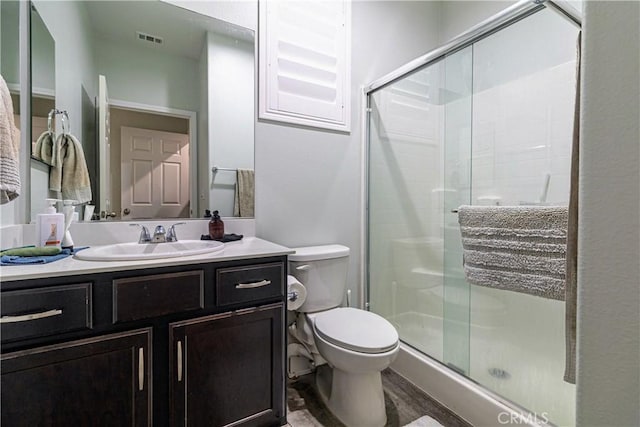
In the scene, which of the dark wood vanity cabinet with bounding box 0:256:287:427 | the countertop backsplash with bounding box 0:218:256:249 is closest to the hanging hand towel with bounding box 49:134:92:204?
the countertop backsplash with bounding box 0:218:256:249

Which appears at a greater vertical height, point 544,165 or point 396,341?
point 544,165

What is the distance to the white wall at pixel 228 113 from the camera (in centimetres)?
166

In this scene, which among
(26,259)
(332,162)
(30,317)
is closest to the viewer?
(30,317)

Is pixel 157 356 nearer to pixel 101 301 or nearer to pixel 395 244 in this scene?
pixel 101 301

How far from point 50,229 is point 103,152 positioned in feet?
1.46

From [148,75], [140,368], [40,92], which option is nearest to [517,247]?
[140,368]

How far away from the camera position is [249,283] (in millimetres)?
1224

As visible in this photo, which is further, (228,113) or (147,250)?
(228,113)

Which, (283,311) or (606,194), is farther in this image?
(283,311)

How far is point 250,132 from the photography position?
1.73 m

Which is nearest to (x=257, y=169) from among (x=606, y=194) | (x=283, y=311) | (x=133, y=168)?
(x=133, y=168)

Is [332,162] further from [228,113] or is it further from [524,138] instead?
[524,138]

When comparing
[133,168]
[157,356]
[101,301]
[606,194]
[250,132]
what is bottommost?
[157,356]

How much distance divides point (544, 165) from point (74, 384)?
2368mm
